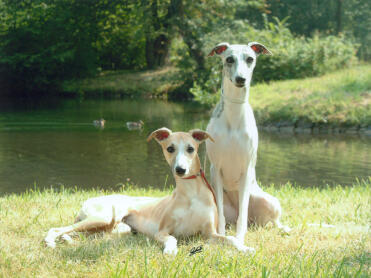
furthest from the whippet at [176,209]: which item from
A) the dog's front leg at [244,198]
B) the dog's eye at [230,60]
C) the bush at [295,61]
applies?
the bush at [295,61]

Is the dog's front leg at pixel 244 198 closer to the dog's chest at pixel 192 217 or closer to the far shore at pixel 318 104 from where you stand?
the dog's chest at pixel 192 217

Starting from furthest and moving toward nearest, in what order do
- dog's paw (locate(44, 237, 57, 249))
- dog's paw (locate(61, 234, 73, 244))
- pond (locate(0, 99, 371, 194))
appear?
pond (locate(0, 99, 371, 194)) → dog's paw (locate(61, 234, 73, 244)) → dog's paw (locate(44, 237, 57, 249))

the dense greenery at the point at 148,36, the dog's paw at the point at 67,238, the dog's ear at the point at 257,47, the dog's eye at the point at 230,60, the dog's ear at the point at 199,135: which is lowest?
the dog's paw at the point at 67,238

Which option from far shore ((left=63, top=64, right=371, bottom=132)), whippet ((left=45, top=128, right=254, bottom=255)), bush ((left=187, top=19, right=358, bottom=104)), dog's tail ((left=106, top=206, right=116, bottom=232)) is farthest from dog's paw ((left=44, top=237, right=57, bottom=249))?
bush ((left=187, top=19, right=358, bottom=104))

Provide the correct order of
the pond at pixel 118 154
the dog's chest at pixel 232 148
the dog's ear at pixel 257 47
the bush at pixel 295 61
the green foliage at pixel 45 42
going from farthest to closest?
the green foliage at pixel 45 42 < the bush at pixel 295 61 < the pond at pixel 118 154 < the dog's ear at pixel 257 47 < the dog's chest at pixel 232 148

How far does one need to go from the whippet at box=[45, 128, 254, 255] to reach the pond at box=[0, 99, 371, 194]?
5.52 metres

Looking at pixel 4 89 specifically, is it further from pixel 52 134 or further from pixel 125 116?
pixel 52 134

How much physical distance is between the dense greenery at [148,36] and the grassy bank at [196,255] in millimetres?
21927

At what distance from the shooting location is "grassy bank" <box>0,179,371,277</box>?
3588mm

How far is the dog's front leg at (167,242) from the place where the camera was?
4.05 metres

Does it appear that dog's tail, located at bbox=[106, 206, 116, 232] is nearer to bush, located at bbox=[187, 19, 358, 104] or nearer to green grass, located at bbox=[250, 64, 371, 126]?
green grass, located at bbox=[250, 64, 371, 126]

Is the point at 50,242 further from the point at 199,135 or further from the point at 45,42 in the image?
the point at 45,42

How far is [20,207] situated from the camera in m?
6.01

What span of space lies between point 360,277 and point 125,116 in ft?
63.0
